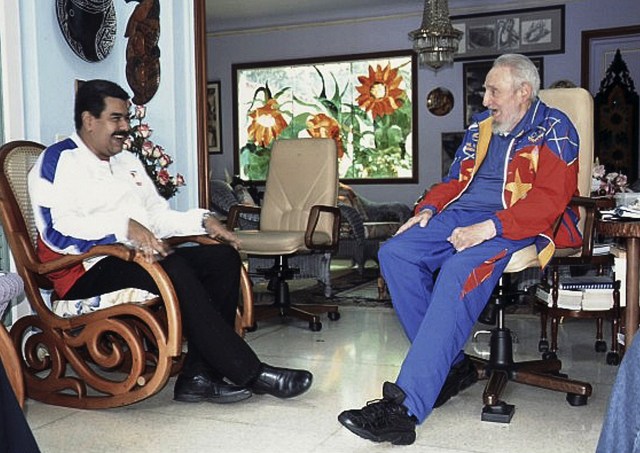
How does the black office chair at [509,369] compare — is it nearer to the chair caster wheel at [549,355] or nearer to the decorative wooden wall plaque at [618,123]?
the chair caster wheel at [549,355]

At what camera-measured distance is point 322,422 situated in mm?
2475

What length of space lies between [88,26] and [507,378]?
2.44 metres

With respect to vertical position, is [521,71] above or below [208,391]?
above

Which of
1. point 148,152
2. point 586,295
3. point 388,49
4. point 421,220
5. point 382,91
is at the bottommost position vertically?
point 586,295

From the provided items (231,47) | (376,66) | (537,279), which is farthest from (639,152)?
(231,47)

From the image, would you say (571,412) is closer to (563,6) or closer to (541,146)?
(541,146)

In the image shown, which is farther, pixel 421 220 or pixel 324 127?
pixel 324 127

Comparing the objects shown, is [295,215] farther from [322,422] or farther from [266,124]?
[266,124]

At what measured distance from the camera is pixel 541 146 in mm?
2619

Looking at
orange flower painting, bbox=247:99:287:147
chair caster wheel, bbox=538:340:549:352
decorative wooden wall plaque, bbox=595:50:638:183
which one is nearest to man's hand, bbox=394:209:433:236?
chair caster wheel, bbox=538:340:549:352

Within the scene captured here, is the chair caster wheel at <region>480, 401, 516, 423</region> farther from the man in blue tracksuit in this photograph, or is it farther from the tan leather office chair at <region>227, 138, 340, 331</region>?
the tan leather office chair at <region>227, 138, 340, 331</region>

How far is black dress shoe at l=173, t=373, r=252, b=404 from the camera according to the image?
8.79ft

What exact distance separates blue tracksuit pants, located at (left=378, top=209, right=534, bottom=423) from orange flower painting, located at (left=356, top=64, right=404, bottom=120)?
6.31 m

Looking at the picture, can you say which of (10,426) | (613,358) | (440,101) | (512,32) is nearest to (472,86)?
(440,101)
